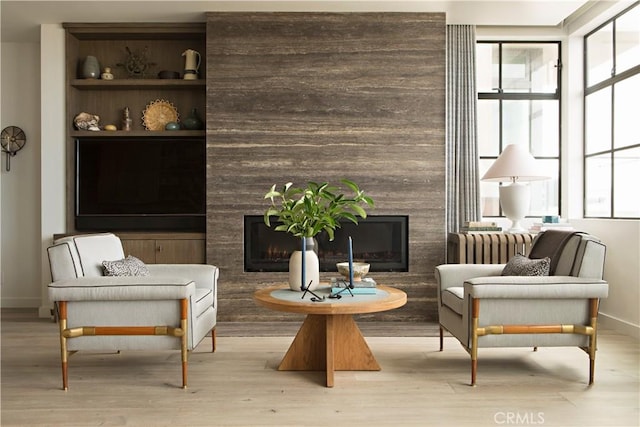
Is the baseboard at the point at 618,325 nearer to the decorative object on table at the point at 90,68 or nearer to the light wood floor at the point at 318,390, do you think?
the light wood floor at the point at 318,390

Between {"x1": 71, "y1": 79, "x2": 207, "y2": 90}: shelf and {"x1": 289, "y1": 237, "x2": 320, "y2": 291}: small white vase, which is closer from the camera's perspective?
{"x1": 289, "y1": 237, "x2": 320, "y2": 291}: small white vase

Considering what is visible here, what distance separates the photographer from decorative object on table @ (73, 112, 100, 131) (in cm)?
511

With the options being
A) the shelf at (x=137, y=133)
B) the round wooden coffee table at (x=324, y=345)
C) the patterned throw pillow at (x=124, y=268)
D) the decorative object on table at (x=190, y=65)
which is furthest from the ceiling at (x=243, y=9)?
the round wooden coffee table at (x=324, y=345)

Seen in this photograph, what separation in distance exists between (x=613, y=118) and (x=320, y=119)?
262cm

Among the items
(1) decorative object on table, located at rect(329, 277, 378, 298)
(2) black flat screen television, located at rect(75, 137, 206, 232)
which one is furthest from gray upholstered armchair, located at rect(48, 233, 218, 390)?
(2) black flat screen television, located at rect(75, 137, 206, 232)

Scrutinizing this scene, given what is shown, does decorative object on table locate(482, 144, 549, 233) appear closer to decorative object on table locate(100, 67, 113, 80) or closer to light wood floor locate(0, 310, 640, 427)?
light wood floor locate(0, 310, 640, 427)

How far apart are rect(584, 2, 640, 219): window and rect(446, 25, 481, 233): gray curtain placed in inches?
43.7

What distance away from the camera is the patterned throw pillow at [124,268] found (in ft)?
10.8

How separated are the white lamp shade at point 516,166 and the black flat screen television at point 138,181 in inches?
105

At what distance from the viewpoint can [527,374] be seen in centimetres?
324

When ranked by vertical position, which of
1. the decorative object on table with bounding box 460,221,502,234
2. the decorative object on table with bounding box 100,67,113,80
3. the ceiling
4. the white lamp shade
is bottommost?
the decorative object on table with bounding box 460,221,502,234

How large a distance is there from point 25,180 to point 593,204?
5.72 metres

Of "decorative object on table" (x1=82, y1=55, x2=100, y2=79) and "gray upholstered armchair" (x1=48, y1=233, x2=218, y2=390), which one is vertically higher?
"decorative object on table" (x1=82, y1=55, x2=100, y2=79)

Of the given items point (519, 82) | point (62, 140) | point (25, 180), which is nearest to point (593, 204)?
point (519, 82)
